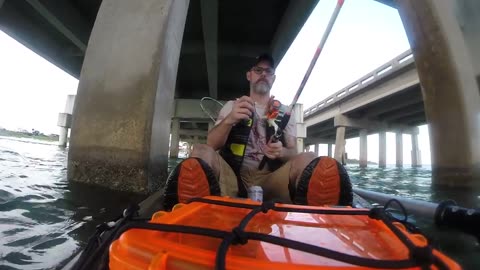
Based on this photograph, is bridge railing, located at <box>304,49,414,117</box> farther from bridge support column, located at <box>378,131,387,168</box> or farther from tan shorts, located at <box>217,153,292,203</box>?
tan shorts, located at <box>217,153,292,203</box>

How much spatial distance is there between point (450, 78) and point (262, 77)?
5549 mm

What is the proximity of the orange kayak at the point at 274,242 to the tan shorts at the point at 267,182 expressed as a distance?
3.33ft

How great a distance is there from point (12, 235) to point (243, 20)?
10.6 metres

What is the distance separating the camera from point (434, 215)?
2.10 m

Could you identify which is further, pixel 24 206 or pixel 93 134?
pixel 93 134

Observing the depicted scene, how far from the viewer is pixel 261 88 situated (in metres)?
2.67

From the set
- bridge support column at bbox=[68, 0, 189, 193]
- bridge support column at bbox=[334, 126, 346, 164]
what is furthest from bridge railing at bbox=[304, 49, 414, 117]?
bridge support column at bbox=[68, 0, 189, 193]

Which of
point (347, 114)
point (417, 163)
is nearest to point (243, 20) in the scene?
point (347, 114)

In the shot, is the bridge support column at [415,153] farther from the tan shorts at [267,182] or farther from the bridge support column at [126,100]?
the tan shorts at [267,182]

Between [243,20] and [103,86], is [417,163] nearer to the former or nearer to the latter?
[243,20]

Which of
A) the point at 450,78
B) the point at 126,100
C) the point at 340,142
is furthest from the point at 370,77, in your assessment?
the point at 126,100

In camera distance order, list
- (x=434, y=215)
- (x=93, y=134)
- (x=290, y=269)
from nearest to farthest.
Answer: (x=290, y=269), (x=434, y=215), (x=93, y=134)

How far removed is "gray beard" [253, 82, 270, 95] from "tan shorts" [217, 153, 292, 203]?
763 mm

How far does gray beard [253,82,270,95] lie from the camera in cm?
266
